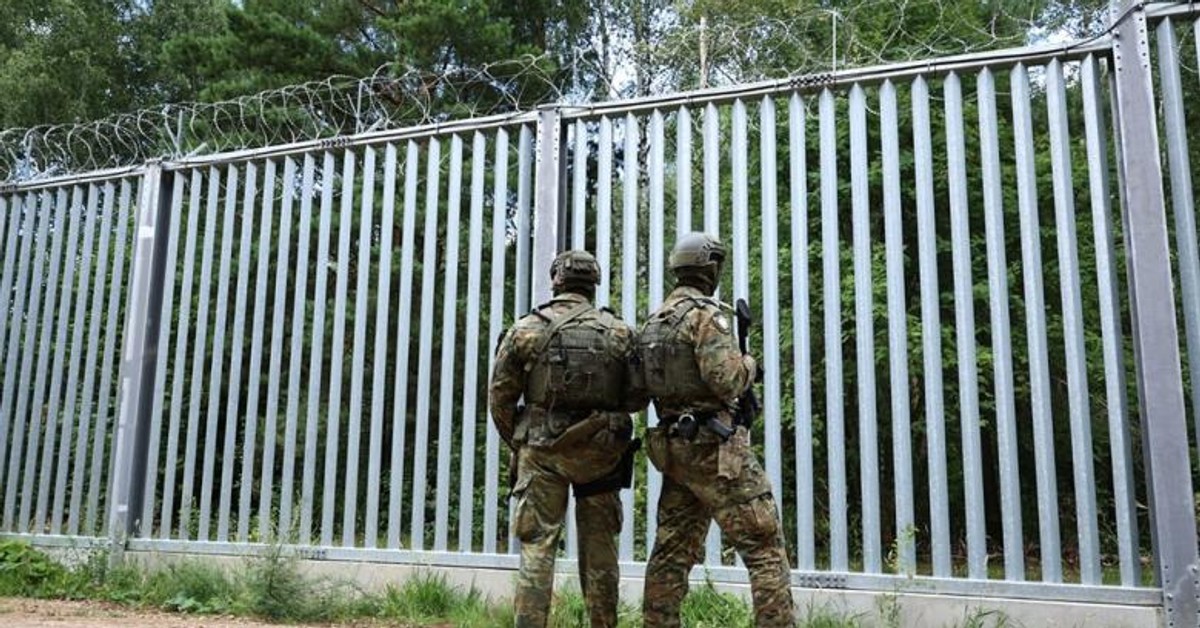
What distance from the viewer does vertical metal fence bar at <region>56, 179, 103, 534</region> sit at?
6758 millimetres

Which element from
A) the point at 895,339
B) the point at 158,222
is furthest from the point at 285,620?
the point at 895,339

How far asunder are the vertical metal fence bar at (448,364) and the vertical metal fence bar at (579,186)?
807 millimetres

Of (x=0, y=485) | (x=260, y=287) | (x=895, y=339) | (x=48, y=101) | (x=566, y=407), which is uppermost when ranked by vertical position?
(x=48, y=101)

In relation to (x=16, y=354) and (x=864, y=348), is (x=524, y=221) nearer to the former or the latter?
(x=864, y=348)

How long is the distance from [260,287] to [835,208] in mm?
3962

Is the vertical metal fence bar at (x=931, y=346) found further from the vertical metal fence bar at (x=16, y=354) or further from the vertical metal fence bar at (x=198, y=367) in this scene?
the vertical metal fence bar at (x=16, y=354)

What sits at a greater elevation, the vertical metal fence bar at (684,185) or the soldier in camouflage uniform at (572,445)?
the vertical metal fence bar at (684,185)

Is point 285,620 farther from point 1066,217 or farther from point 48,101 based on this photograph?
point 48,101

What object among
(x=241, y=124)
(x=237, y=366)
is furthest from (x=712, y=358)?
(x=241, y=124)

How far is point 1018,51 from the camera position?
4.81 metres

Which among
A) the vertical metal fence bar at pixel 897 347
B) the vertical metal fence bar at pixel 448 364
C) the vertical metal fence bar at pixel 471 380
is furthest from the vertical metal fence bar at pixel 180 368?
the vertical metal fence bar at pixel 897 347

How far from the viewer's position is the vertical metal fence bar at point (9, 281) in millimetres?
7180

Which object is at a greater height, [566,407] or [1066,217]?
[1066,217]

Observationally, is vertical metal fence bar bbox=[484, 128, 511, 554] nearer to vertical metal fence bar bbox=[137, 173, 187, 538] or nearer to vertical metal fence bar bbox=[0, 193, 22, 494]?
vertical metal fence bar bbox=[137, 173, 187, 538]
